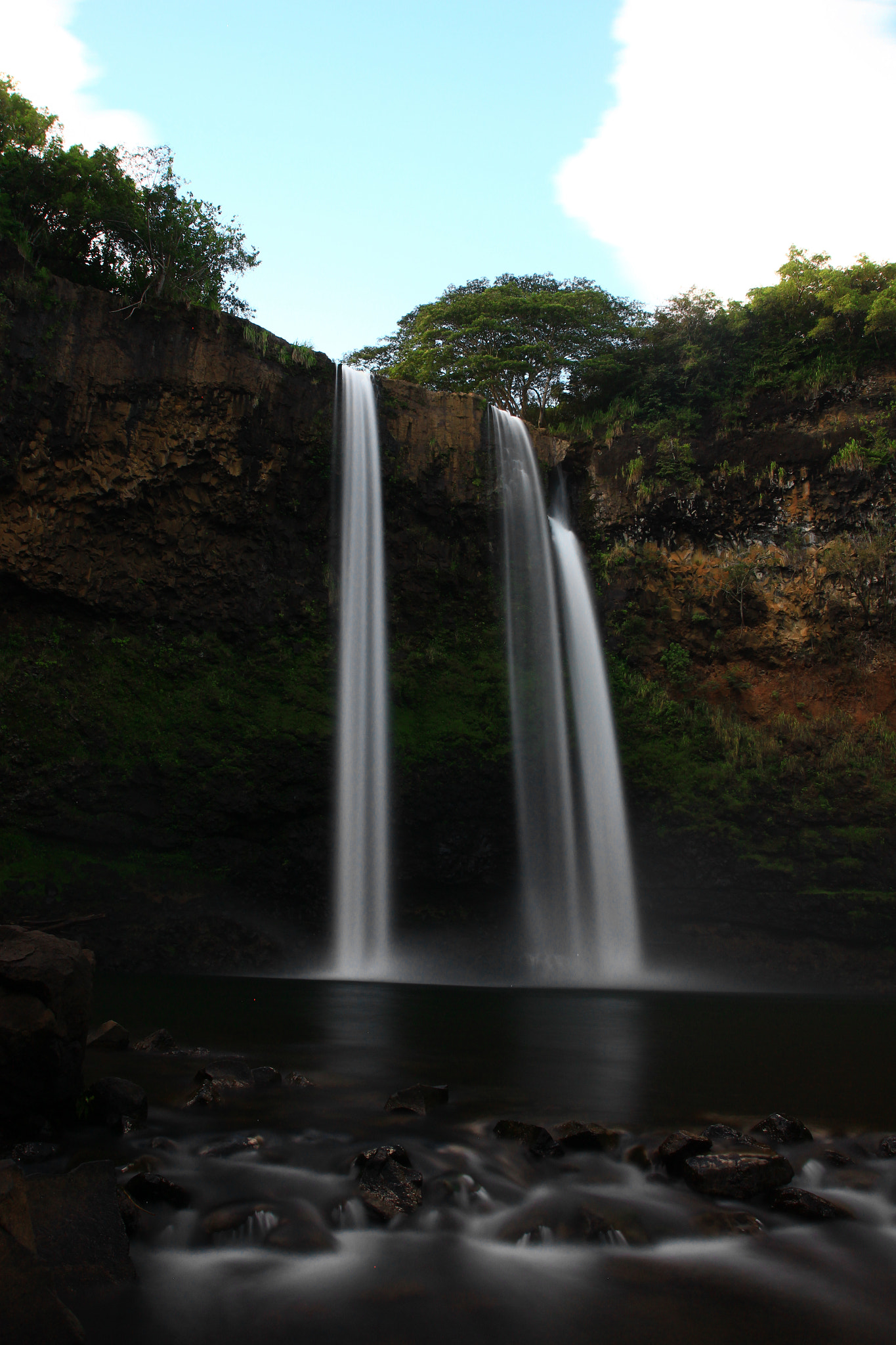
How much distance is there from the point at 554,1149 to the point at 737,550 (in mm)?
17740

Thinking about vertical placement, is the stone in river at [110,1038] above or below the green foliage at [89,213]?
below

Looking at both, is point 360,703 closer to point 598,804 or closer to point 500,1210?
point 598,804

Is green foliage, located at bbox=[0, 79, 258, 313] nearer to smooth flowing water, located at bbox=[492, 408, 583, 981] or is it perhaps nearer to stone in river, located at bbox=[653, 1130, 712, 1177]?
smooth flowing water, located at bbox=[492, 408, 583, 981]

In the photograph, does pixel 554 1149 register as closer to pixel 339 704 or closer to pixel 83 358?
pixel 339 704

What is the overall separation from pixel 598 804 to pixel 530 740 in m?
1.93

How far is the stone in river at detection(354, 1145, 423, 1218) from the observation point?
3.53 m

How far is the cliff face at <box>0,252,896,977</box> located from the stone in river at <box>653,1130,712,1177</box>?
10832 mm

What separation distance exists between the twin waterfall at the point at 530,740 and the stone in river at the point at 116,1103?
937 centimetres

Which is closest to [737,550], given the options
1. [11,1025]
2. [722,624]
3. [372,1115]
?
[722,624]

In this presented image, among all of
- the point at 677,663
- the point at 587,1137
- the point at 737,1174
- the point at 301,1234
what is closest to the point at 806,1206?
the point at 737,1174

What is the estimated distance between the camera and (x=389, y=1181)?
3742 millimetres

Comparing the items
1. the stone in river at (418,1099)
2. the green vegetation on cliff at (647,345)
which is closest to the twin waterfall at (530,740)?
the green vegetation on cliff at (647,345)

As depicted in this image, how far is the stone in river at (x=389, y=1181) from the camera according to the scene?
3527 mm

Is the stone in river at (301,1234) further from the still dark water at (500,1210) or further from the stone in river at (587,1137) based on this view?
the stone in river at (587,1137)
